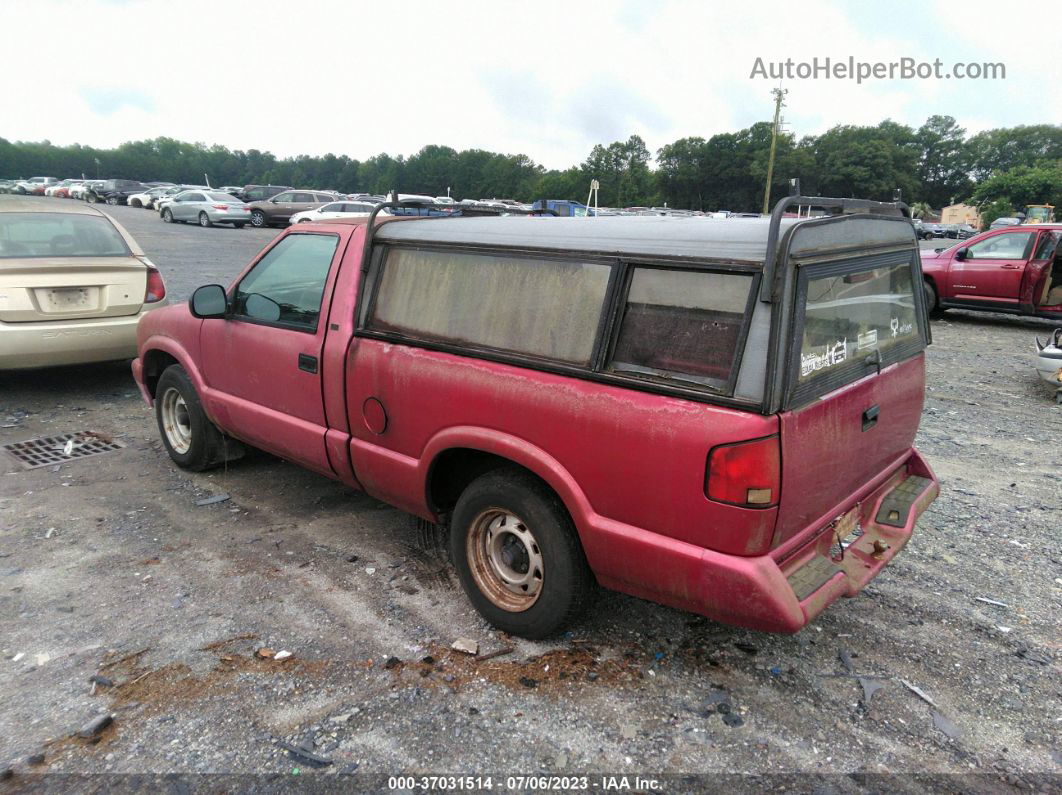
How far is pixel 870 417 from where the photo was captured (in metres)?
2.95

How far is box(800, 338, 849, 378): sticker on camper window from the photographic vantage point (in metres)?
2.55

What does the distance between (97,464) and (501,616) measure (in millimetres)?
3667

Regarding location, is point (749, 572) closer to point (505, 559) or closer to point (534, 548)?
point (534, 548)

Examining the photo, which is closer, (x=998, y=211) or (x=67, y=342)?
(x=67, y=342)

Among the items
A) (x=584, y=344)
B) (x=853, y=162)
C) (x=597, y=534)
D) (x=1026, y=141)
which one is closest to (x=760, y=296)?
(x=584, y=344)

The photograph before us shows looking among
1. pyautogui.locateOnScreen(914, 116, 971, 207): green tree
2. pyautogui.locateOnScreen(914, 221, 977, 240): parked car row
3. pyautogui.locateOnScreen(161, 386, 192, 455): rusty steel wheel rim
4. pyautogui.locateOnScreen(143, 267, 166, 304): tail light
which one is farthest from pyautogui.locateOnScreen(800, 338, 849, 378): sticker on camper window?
pyautogui.locateOnScreen(914, 116, 971, 207): green tree

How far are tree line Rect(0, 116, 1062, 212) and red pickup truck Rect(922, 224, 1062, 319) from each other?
46569mm

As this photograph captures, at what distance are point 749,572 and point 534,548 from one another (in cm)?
99

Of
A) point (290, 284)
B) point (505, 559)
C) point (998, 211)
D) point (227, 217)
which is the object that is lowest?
point (505, 559)

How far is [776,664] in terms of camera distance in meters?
3.06

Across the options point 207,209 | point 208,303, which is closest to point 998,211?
point 207,209

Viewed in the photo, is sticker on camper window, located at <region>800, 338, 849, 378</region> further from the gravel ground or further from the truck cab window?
the truck cab window

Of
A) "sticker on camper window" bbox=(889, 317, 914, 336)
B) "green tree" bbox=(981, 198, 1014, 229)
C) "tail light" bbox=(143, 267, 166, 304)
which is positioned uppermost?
"green tree" bbox=(981, 198, 1014, 229)

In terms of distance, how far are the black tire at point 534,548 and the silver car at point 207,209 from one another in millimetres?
30716
